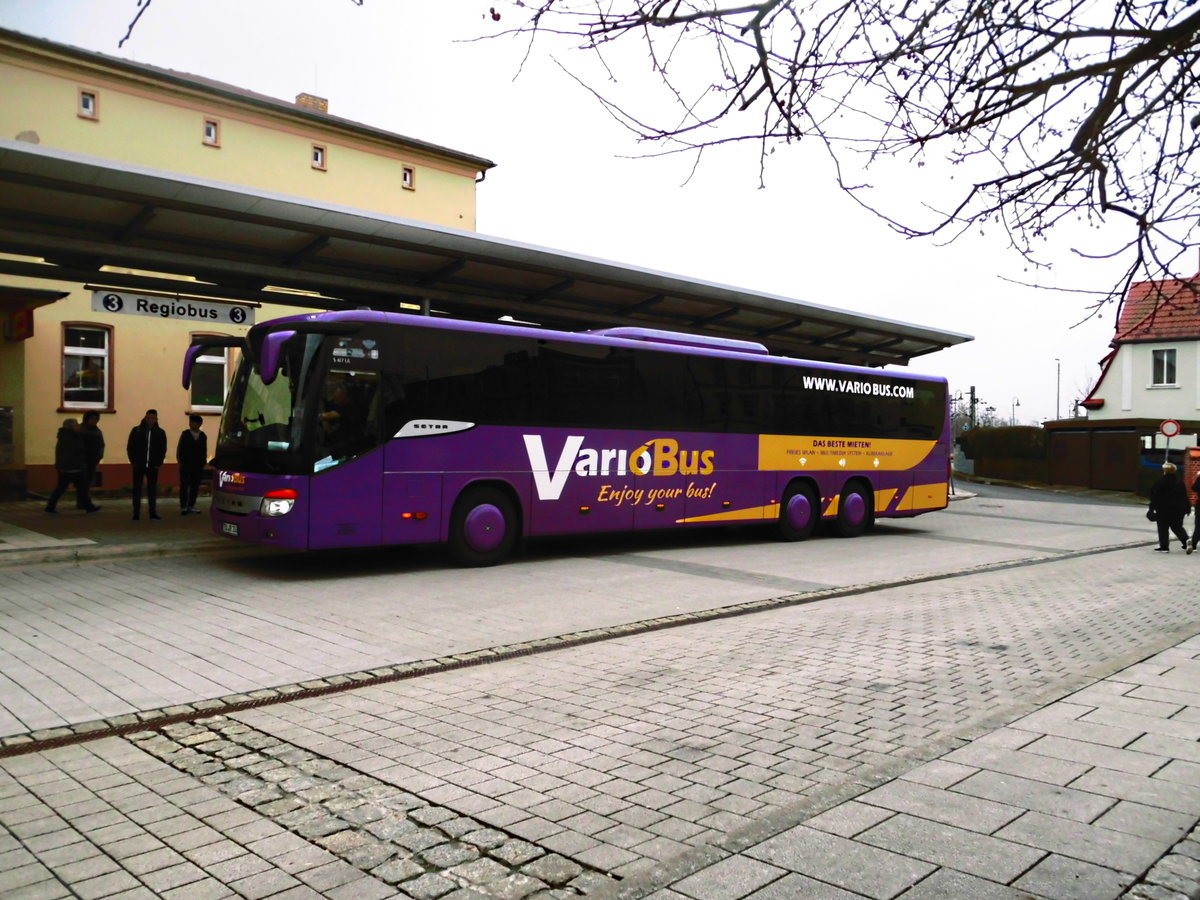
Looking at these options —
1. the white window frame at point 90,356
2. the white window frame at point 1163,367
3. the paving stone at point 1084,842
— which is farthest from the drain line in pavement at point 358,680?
the white window frame at point 1163,367

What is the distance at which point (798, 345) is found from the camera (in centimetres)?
2330

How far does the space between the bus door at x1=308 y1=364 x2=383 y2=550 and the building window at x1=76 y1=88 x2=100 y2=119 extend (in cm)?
1593

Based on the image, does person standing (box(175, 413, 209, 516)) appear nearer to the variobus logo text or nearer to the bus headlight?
the bus headlight

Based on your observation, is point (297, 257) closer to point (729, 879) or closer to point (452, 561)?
point (452, 561)

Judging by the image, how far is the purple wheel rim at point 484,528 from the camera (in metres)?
12.8

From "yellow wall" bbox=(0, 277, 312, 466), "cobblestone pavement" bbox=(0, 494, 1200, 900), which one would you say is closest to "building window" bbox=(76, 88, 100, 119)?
"yellow wall" bbox=(0, 277, 312, 466)

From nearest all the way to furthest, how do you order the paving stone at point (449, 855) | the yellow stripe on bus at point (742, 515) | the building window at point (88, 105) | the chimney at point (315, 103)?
the paving stone at point (449, 855) < the yellow stripe on bus at point (742, 515) < the building window at point (88, 105) < the chimney at point (315, 103)

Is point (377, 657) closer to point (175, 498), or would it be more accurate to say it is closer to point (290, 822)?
point (290, 822)

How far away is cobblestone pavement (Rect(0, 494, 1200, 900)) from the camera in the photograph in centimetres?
364

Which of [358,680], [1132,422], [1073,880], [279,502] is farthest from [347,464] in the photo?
[1132,422]

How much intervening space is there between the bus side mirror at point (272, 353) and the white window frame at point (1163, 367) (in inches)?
1797

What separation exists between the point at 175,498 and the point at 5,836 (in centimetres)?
1913

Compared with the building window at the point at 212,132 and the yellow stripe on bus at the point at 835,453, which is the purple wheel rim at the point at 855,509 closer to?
the yellow stripe on bus at the point at 835,453

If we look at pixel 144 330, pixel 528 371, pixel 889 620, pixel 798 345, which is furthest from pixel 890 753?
pixel 144 330
